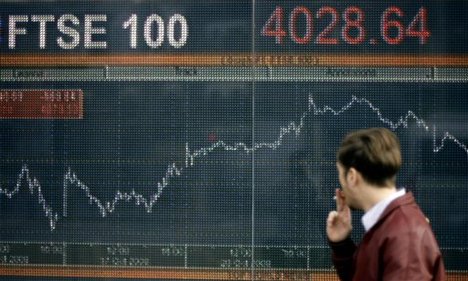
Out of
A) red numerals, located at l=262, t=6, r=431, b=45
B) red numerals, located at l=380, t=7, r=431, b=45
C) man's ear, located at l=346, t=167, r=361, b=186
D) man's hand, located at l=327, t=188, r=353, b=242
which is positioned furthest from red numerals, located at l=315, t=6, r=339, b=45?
man's ear, located at l=346, t=167, r=361, b=186

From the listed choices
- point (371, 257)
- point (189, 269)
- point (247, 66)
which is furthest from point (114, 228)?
point (371, 257)

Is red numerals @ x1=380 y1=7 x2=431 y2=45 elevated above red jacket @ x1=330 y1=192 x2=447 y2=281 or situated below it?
above

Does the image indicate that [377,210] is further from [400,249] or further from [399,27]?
[399,27]

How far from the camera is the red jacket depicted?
8.58 ft

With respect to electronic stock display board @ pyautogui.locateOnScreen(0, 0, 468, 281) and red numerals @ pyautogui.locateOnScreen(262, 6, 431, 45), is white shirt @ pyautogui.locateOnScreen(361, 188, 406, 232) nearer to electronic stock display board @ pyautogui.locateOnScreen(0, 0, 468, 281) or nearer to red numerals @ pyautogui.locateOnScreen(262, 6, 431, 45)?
electronic stock display board @ pyautogui.locateOnScreen(0, 0, 468, 281)

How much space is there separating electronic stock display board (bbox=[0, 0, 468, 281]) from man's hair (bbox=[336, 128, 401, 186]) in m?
2.11

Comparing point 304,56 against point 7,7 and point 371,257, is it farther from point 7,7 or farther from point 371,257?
point 371,257

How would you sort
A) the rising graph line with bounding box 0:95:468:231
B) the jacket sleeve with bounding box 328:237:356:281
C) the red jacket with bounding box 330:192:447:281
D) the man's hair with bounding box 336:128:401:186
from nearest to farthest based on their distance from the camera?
the red jacket with bounding box 330:192:447:281 < the man's hair with bounding box 336:128:401:186 < the jacket sleeve with bounding box 328:237:356:281 < the rising graph line with bounding box 0:95:468:231

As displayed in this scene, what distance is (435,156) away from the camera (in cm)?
491

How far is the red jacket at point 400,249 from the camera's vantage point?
262 cm

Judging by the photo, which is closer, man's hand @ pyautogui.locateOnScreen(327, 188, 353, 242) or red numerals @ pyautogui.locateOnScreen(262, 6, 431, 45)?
man's hand @ pyautogui.locateOnScreen(327, 188, 353, 242)

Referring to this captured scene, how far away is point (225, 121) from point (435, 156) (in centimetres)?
119

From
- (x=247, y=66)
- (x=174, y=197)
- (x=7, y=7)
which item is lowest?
(x=174, y=197)

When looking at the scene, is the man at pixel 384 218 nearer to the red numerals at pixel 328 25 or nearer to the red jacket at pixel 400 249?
the red jacket at pixel 400 249
